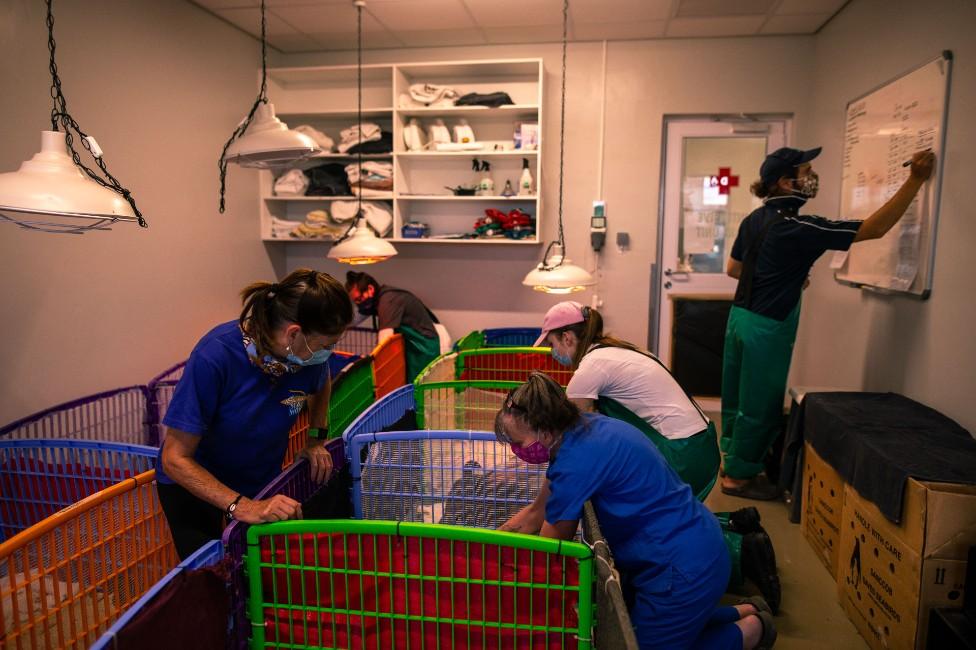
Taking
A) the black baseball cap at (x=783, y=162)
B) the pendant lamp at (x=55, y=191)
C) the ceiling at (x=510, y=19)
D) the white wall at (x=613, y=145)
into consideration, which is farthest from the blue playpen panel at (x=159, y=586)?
the white wall at (x=613, y=145)

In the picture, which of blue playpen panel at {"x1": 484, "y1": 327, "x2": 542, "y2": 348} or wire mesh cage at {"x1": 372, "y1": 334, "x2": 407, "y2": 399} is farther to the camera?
blue playpen panel at {"x1": 484, "y1": 327, "x2": 542, "y2": 348}

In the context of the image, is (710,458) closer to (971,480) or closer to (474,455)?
(971,480)

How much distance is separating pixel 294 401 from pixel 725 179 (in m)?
3.91

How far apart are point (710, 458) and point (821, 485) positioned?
78 cm

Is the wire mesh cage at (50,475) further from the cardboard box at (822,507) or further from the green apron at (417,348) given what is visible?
the cardboard box at (822,507)

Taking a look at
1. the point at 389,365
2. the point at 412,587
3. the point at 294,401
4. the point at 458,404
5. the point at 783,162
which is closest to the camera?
the point at 412,587

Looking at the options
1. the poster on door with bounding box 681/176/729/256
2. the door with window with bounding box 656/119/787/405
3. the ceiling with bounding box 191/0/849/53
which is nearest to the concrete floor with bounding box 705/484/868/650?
the door with window with bounding box 656/119/787/405

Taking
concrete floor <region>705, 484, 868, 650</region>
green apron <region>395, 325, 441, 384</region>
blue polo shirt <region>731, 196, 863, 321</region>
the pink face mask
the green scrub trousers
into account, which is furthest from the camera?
green apron <region>395, 325, 441, 384</region>

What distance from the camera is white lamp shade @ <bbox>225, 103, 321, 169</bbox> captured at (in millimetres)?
2498

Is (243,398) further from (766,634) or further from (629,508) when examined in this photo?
(766,634)

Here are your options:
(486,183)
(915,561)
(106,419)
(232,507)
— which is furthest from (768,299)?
(106,419)

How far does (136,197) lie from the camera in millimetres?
3580

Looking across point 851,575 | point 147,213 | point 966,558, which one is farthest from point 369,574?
point 147,213

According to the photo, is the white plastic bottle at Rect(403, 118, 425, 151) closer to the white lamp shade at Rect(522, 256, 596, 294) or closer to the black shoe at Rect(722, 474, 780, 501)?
the white lamp shade at Rect(522, 256, 596, 294)
